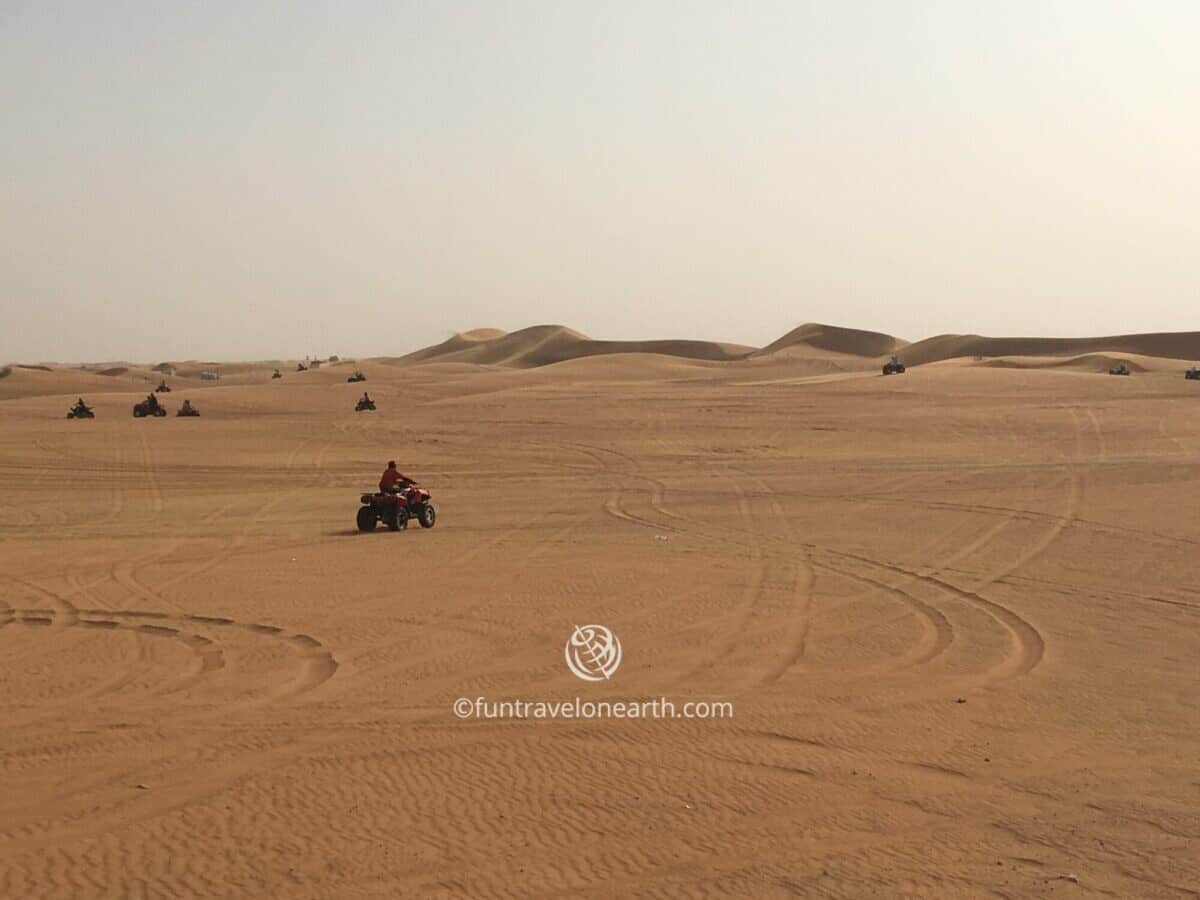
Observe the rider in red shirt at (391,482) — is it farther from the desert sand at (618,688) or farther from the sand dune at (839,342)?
the sand dune at (839,342)

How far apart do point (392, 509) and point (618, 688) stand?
10.3m

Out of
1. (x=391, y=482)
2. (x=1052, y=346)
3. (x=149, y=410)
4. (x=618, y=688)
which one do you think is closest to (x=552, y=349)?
(x=1052, y=346)

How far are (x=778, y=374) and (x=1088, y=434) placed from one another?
2080 inches

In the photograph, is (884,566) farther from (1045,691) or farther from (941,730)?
(941,730)

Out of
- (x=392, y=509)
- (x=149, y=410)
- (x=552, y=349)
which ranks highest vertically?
(x=552, y=349)

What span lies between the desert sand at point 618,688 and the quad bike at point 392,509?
1.07 ft

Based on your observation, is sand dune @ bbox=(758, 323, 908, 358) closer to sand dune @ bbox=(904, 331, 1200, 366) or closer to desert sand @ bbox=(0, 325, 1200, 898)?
sand dune @ bbox=(904, 331, 1200, 366)

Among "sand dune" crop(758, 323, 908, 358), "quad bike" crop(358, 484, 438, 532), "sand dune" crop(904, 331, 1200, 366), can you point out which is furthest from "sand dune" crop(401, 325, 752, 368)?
→ "quad bike" crop(358, 484, 438, 532)

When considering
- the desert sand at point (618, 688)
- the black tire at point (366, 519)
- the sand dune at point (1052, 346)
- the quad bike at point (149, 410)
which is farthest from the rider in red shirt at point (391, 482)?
the sand dune at point (1052, 346)

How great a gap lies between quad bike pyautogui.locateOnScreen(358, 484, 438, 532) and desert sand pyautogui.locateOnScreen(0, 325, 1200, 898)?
328mm

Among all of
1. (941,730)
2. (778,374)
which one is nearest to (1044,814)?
(941,730)

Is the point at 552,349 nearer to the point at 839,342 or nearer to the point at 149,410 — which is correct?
the point at 839,342

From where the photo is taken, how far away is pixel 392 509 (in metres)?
19.5

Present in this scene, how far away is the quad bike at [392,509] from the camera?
19578 mm
